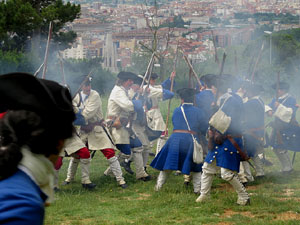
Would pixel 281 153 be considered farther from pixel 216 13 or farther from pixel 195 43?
pixel 216 13

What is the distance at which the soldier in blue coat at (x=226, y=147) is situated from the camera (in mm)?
7277

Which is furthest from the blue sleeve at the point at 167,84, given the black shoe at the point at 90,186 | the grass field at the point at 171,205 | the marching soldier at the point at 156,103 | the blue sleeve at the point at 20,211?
the blue sleeve at the point at 20,211

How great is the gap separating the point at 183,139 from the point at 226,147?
0.91 m

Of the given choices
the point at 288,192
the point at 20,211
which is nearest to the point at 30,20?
the point at 288,192

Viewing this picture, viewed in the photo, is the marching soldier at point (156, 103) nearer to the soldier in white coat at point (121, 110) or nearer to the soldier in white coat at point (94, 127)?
the soldier in white coat at point (121, 110)

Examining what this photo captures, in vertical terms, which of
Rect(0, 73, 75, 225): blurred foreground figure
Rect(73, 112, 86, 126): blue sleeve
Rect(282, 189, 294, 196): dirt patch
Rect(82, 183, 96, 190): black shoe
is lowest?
Rect(82, 183, 96, 190): black shoe

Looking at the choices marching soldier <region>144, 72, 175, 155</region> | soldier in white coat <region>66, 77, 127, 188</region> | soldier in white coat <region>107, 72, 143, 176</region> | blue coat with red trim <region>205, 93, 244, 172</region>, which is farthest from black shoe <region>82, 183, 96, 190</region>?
blue coat with red trim <region>205, 93, 244, 172</region>

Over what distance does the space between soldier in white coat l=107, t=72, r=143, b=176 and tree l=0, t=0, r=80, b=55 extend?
13.8m

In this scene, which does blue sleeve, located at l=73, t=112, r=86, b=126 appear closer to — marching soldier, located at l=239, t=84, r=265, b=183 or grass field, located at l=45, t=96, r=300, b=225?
grass field, located at l=45, t=96, r=300, b=225

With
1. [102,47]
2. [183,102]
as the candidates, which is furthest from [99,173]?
[102,47]

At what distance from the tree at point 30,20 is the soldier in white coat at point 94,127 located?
1419cm

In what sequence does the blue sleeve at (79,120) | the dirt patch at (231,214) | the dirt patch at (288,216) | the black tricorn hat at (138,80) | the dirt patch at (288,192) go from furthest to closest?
the black tricorn hat at (138,80) < the blue sleeve at (79,120) < the dirt patch at (288,192) < the dirt patch at (231,214) < the dirt patch at (288,216)

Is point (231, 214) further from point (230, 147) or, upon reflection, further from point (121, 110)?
point (121, 110)

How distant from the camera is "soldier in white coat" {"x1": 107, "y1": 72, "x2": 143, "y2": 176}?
30.4 ft
